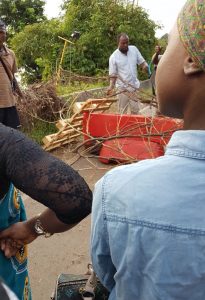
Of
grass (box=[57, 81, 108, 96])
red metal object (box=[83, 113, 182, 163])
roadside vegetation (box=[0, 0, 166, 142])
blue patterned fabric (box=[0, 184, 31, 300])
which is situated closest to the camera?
blue patterned fabric (box=[0, 184, 31, 300])

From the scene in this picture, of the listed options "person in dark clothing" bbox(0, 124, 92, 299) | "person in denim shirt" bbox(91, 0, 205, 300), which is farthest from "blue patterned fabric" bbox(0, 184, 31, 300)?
"person in denim shirt" bbox(91, 0, 205, 300)

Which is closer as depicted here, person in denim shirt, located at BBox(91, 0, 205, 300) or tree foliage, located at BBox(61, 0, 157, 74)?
person in denim shirt, located at BBox(91, 0, 205, 300)

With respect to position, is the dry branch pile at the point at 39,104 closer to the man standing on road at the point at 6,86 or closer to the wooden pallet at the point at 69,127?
the wooden pallet at the point at 69,127

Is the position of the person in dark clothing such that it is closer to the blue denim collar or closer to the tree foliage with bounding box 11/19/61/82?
the blue denim collar

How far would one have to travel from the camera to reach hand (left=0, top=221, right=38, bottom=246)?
1410 mm

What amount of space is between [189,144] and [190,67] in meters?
0.17

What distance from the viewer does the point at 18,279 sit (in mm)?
1500

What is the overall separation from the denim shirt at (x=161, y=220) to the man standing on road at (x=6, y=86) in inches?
166

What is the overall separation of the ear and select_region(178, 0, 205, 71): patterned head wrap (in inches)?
0.6

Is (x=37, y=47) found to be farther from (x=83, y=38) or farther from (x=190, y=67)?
(x=190, y=67)

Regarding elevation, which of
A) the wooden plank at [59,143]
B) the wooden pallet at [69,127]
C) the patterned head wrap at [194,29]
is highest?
the patterned head wrap at [194,29]

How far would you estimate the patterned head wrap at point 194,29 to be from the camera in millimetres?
726

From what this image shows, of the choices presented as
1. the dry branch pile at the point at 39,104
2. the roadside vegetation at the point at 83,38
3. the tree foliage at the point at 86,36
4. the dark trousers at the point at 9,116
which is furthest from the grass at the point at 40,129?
the tree foliage at the point at 86,36

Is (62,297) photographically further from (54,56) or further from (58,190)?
(54,56)
